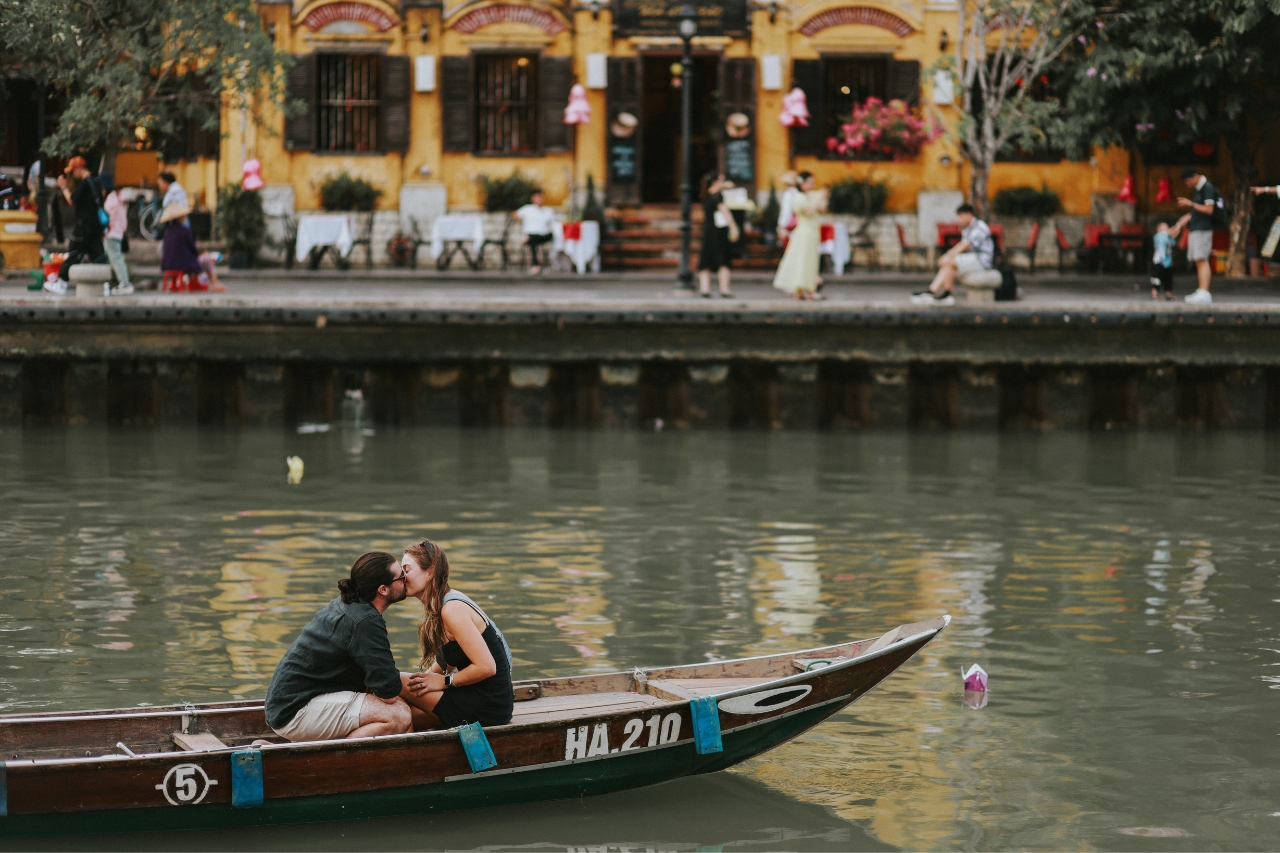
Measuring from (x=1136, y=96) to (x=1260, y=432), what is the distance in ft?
26.4

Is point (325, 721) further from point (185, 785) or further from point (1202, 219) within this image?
point (1202, 219)

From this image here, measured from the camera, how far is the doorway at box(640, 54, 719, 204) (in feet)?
109

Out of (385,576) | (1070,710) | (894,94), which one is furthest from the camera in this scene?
(894,94)

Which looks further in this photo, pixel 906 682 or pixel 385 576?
pixel 906 682

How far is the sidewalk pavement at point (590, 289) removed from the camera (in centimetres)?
2222

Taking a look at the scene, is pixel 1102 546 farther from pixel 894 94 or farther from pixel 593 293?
pixel 894 94

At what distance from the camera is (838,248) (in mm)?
30391

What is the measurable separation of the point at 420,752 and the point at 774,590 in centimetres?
549

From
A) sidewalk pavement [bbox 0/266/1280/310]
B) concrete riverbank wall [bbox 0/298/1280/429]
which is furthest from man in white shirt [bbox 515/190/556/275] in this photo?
concrete riverbank wall [bbox 0/298/1280/429]

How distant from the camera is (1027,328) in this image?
21875 mm

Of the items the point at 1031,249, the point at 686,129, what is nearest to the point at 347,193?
the point at 686,129

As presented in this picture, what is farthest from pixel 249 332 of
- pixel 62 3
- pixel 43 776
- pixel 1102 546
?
pixel 43 776

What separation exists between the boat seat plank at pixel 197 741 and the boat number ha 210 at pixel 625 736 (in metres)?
1.51

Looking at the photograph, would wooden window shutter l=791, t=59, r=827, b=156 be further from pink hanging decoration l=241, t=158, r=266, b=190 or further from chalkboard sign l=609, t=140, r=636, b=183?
pink hanging decoration l=241, t=158, r=266, b=190
